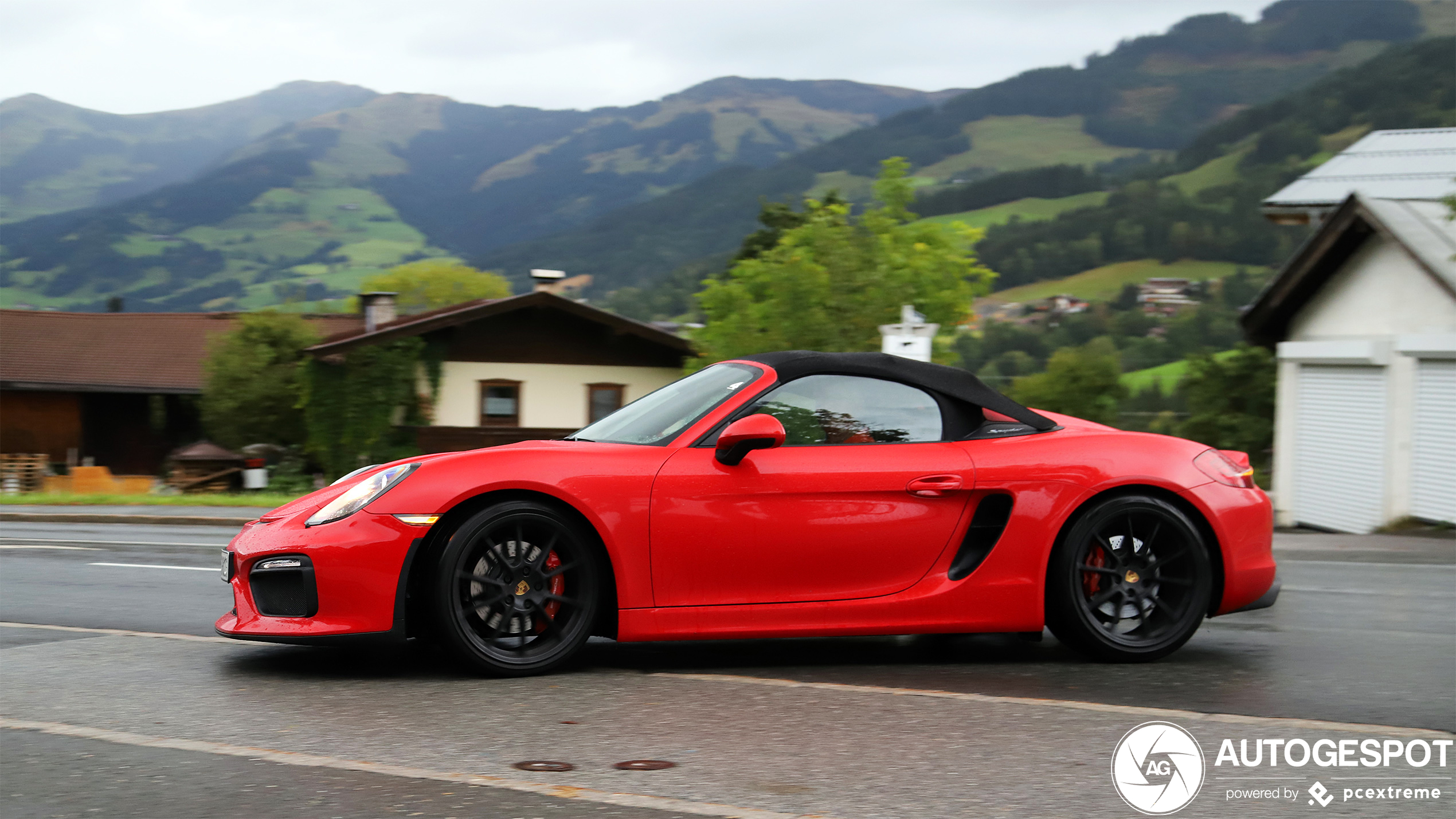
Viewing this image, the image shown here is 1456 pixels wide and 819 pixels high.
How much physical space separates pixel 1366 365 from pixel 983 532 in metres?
15.3

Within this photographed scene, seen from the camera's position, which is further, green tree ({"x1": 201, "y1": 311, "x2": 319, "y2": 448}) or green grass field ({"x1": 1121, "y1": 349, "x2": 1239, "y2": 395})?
green grass field ({"x1": 1121, "y1": 349, "x2": 1239, "y2": 395})

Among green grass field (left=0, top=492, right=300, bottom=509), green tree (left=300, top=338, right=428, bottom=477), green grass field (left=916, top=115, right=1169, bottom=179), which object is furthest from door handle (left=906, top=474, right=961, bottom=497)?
green grass field (left=916, top=115, right=1169, bottom=179)

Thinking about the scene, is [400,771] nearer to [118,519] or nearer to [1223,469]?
[1223,469]

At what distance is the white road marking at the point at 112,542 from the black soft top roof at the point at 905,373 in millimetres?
8270

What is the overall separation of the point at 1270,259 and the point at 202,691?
314 feet

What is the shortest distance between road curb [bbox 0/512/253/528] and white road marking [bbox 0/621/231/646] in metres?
10.3

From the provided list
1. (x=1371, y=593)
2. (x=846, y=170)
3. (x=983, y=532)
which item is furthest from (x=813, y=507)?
(x=846, y=170)

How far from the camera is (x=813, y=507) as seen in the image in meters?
5.27

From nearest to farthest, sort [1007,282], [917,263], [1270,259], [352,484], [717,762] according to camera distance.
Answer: [717,762], [352,484], [917,263], [1270,259], [1007,282]

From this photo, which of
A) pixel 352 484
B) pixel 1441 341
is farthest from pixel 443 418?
pixel 352 484

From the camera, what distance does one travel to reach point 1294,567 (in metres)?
11.1

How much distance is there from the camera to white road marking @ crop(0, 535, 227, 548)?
41.1 ft

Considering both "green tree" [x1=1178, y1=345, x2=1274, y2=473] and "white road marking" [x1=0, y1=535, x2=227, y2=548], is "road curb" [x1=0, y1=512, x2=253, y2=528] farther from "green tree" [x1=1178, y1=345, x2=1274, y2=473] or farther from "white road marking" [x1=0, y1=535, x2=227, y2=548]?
"green tree" [x1=1178, y1=345, x2=1274, y2=473]

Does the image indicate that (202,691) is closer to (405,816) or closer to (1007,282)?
(405,816)
